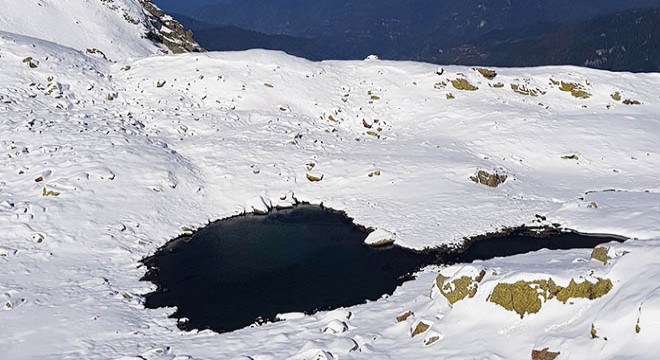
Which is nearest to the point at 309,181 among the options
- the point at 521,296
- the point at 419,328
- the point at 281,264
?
the point at 281,264

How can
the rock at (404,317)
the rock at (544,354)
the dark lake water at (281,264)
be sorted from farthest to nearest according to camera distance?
the dark lake water at (281,264) → the rock at (404,317) → the rock at (544,354)

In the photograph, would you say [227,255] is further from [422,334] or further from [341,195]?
[422,334]

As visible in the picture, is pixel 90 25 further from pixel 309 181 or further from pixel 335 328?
pixel 335 328

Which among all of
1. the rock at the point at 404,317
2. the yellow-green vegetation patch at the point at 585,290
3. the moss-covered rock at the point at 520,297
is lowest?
the rock at the point at 404,317

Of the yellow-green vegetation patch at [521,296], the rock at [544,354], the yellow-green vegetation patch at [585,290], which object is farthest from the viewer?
the yellow-green vegetation patch at [521,296]

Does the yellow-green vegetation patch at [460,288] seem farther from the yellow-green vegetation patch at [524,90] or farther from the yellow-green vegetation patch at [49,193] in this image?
the yellow-green vegetation patch at [524,90]

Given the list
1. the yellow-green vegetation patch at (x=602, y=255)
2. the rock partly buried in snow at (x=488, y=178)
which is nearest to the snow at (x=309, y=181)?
the rock partly buried in snow at (x=488, y=178)
